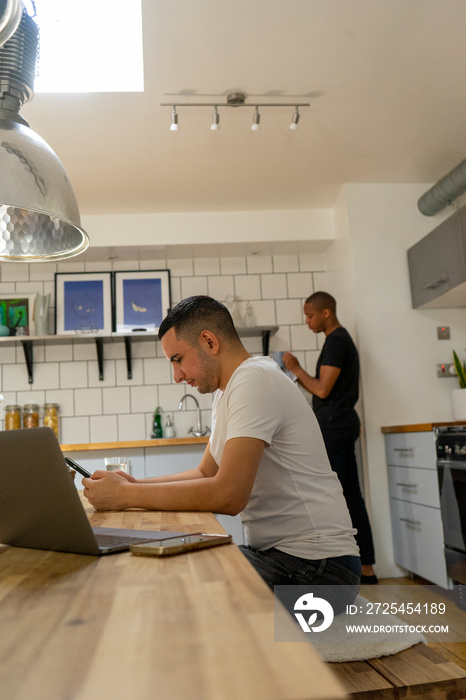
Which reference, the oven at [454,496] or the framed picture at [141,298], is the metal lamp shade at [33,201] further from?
the framed picture at [141,298]

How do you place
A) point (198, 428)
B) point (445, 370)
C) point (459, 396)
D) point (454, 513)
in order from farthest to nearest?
point (198, 428), point (445, 370), point (459, 396), point (454, 513)

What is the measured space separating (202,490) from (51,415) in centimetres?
328

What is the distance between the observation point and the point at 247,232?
14.5ft

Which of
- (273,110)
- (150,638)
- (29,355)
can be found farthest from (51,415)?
(150,638)

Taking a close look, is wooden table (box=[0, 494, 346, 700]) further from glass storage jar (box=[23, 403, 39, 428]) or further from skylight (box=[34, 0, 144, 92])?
glass storage jar (box=[23, 403, 39, 428])

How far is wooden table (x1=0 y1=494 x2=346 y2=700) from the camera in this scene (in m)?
0.35

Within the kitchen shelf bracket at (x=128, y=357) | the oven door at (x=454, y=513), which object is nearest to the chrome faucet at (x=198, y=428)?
the kitchen shelf bracket at (x=128, y=357)

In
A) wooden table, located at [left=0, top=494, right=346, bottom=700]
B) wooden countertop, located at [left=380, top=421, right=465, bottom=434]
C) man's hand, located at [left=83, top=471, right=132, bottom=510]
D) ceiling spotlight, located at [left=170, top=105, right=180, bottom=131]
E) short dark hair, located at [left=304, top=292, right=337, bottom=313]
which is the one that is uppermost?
ceiling spotlight, located at [left=170, top=105, right=180, bottom=131]

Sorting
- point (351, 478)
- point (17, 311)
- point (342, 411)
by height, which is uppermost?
point (17, 311)

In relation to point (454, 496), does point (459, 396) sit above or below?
above

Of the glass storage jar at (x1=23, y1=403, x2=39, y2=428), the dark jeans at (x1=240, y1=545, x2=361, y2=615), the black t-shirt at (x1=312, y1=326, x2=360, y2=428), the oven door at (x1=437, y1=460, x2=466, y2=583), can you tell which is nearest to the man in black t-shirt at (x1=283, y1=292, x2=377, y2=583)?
the black t-shirt at (x1=312, y1=326, x2=360, y2=428)

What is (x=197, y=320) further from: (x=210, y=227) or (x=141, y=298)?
(x=141, y=298)

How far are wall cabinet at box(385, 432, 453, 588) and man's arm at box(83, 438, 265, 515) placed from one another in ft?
7.30

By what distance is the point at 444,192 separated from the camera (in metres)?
3.76
